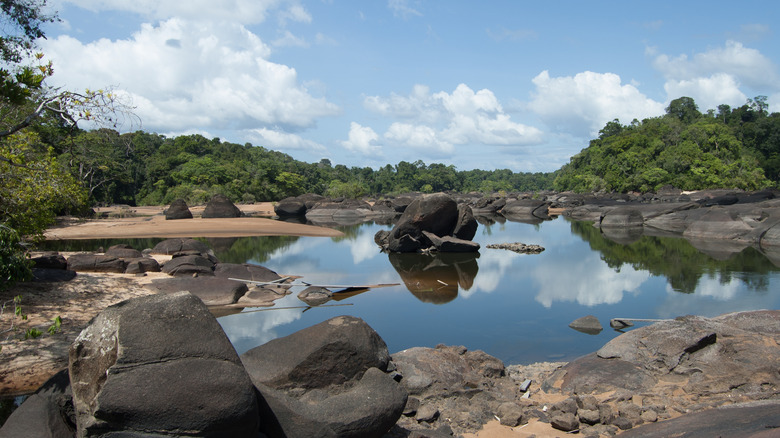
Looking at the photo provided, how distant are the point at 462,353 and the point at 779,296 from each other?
38.9 ft

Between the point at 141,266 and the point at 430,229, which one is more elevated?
the point at 430,229

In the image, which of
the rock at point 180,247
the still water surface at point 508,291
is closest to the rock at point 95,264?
the rock at point 180,247

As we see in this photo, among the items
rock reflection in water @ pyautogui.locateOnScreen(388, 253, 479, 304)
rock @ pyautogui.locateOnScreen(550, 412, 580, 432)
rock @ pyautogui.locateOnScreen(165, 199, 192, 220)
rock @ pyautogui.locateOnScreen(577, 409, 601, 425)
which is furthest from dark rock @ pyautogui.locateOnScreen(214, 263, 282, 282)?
rock @ pyautogui.locateOnScreen(165, 199, 192, 220)

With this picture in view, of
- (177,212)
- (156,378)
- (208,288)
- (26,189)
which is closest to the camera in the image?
(156,378)

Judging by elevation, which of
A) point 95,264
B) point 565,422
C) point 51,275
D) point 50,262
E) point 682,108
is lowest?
point 565,422

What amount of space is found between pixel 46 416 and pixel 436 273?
16.3m

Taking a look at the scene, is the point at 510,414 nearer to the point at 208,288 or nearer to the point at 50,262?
→ the point at 208,288

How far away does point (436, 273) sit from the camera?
66.9ft

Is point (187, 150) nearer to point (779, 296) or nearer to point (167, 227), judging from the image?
point (167, 227)

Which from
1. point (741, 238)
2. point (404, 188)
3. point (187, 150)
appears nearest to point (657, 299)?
point (741, 238)

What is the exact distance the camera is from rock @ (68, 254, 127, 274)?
51.7 ft

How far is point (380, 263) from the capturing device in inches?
907

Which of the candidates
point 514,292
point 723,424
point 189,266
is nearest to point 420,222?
point 514,292

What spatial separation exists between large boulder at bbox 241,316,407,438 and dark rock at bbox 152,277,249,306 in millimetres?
8145
